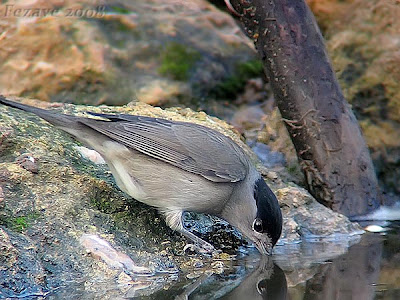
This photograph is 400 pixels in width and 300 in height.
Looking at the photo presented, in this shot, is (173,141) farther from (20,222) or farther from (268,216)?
(20,222)

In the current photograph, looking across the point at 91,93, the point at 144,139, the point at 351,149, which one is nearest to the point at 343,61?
the point at 351,149

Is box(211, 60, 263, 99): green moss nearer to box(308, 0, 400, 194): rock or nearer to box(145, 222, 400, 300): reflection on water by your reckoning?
box(308, 0, 400, 194): rock

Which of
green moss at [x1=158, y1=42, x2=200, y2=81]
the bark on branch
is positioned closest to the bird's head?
the bark on branch

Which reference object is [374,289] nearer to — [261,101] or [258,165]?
[258,165]

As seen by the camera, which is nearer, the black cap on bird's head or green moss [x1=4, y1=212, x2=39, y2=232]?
green moss [x1=4, y1=212, x2=39, y2=232]

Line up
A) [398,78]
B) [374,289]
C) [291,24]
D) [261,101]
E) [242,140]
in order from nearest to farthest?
[374,289]
[291,24]
[242,140]
[398,78]
[261,101]

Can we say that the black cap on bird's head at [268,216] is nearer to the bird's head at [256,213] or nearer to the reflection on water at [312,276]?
the bird's head at [256,213]

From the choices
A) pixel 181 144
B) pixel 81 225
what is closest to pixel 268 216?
pixel 181 144
